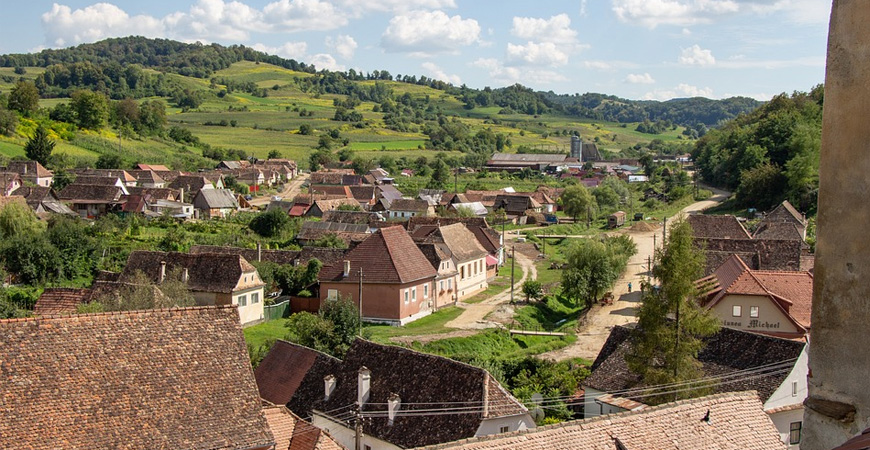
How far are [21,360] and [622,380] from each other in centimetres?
1825

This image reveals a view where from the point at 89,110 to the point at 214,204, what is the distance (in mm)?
43224

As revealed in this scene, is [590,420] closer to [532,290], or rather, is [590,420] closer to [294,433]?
[294,433]

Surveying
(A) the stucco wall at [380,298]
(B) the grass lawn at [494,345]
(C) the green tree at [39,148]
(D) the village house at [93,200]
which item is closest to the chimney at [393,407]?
(B) the grass lawn at [494,345]

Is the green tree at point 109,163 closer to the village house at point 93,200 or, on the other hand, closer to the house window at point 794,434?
the village house at point 93,200

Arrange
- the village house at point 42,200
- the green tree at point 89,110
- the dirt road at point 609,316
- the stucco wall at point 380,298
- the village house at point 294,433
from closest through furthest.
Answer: the village house at point 294,433
the dirt road at point 609,316
the stucco wall at point 380,298
the village house at point 42,200
the green tree at point 89,110

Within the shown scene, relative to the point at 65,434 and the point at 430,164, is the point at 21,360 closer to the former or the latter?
the point at 65,434

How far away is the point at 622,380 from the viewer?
26.8m

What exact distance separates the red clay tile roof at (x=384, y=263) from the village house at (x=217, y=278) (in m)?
3.92

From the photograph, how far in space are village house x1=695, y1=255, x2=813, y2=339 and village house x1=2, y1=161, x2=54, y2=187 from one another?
7046 cm

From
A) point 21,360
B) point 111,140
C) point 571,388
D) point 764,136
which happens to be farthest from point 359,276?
point 111,140

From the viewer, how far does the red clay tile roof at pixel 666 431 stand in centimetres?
1498

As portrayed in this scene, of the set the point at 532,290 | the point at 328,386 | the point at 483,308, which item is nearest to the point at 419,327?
the point at 483,308

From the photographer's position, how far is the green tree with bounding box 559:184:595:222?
91.0 m

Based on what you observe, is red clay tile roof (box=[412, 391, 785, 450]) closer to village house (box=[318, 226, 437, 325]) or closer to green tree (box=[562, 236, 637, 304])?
village house (box=[318, 226, 437, 325])
